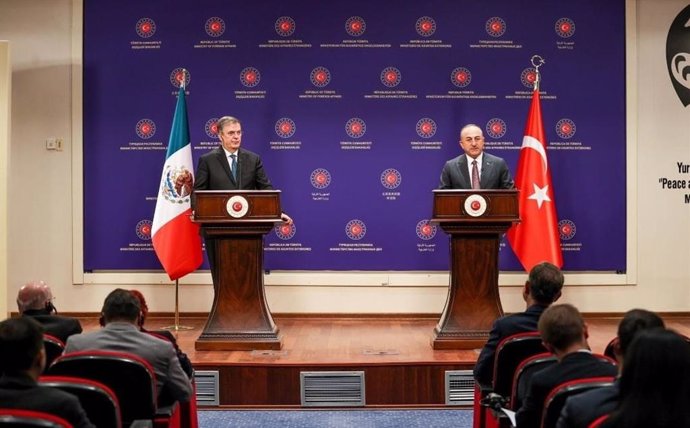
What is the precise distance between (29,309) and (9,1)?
15.7 ft

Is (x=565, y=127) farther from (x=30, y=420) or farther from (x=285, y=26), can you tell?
(x=30, y=420)

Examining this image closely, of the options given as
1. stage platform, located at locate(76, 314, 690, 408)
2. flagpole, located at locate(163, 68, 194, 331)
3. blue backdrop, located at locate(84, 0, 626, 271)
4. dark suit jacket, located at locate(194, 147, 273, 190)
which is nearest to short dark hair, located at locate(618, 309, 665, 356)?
stage platform, located at locate(76, 314, 690, 408)

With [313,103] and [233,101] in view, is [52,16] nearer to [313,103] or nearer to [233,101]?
[233,101]

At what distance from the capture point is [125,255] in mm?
7824

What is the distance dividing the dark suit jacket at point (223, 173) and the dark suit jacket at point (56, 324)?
2.46 meters

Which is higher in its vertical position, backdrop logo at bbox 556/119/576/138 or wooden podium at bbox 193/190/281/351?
backdrop logo at bbox 556/119/576/138

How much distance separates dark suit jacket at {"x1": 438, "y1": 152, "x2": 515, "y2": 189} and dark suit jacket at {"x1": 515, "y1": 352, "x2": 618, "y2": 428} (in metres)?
3.65

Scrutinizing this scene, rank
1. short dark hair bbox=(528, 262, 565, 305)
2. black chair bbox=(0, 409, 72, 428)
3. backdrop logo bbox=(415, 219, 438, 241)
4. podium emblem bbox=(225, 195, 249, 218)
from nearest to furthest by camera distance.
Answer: black chair bbox=(0, 409, 72, 428), short dark hair bbox=(528, 262, 565, 305), podium emblem bbox=(225, 195, 249, 218), backdrop logo bbox=(415, 219, 438, 241)

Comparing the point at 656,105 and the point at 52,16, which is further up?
the point at 52,16

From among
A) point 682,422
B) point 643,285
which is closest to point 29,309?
point 682,422

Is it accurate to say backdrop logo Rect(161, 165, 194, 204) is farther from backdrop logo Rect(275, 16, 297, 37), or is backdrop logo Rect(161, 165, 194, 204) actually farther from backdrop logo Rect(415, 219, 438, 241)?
backdrop logo Rect(415, 219, 438, 241)

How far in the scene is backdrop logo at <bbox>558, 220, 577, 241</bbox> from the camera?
25.5ft

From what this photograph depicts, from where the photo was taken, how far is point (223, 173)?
6.47 meters

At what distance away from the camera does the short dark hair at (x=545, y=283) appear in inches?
149
